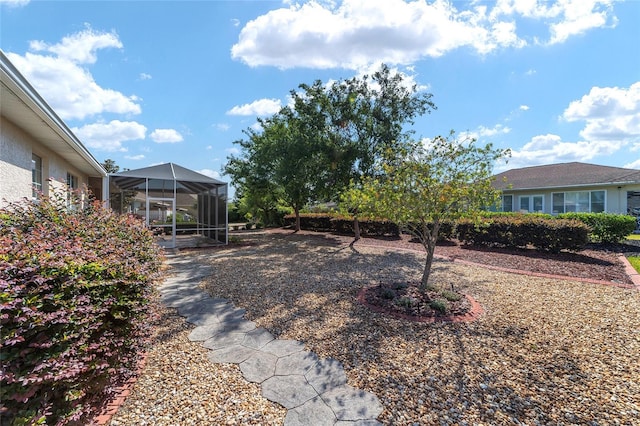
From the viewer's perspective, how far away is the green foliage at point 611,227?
9.73 m

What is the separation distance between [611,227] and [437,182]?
975cm

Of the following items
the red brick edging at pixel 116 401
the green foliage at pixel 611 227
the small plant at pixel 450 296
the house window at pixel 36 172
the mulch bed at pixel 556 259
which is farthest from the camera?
the green foliage at pixel 611 227

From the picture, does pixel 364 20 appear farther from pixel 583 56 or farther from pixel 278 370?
pixel 278 370

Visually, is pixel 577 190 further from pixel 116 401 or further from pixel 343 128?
pixel 116 401

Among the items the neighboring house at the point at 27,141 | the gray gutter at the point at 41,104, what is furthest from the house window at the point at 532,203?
the neighboring house at the point at 27,141

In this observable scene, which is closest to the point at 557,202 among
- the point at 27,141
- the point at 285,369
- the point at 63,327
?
the point at 285,369

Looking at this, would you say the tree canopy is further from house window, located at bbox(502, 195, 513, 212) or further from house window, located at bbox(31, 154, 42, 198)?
house window, located at bbox(502, 195, 513, 212)

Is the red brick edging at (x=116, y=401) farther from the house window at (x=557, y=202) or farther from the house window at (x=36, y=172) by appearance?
the house window at (x=557, y=202)

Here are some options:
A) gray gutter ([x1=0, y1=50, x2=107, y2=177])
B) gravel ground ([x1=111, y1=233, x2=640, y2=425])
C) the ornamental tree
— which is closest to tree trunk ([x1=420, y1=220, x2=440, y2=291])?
the ornamental tree

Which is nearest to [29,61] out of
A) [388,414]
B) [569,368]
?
[388,414]

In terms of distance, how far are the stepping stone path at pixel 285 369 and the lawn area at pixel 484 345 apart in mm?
160

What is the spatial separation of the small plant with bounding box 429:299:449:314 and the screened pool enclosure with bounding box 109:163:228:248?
8.14 metres

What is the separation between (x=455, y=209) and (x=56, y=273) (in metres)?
5.25

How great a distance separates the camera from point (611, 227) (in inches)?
393
